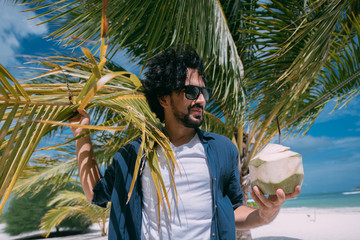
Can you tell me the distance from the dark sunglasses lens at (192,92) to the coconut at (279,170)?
1.77ft

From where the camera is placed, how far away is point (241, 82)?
9.57ft

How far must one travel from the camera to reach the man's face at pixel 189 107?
131 cm

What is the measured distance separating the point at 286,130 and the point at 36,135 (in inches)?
181

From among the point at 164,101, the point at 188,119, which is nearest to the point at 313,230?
the point at 164,101

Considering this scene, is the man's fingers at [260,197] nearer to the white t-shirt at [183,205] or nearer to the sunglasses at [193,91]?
the white t-shirt at [183,205]

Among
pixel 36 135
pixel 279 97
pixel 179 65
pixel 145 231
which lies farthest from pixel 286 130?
pixel 36 135

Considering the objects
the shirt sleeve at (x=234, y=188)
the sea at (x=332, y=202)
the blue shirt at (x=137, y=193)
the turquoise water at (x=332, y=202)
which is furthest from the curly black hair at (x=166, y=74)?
the turquoise water at (x=332, y=202)

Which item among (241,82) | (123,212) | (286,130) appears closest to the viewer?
(123,212)

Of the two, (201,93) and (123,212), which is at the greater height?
(201,93)

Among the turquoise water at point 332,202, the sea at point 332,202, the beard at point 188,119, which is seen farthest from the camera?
the turquoise water at point 332,202

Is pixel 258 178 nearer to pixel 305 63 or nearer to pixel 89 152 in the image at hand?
pixel 89 152

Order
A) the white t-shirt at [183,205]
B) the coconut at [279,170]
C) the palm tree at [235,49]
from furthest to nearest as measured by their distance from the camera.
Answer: the palm tree at [235,49] → the white t-shirt at [183,205] → the coconut at [279,170]

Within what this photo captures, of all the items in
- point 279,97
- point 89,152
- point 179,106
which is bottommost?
point 89,152

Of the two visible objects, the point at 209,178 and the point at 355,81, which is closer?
the point at 209,178
